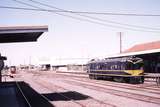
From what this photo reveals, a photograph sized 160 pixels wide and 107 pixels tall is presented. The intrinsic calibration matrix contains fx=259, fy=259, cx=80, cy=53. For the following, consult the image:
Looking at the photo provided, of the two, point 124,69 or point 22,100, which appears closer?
point 22,100

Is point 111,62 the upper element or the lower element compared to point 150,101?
upper

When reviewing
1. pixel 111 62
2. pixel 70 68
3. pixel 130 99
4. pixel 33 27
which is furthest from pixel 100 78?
pixel 70 68

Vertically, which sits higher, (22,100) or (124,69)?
(124,69)

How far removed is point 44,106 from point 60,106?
42.5 inches

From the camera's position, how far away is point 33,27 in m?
15.8

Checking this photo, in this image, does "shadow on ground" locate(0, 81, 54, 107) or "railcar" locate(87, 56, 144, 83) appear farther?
"railcar" locate(87, 56, 144, 83)

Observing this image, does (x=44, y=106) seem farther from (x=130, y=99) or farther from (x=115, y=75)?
(x=115, y=75)

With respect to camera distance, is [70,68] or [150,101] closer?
[150,101]

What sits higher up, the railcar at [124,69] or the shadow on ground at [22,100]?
the railcar at [124,69]

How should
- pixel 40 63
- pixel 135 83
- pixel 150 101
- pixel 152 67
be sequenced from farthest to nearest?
pixel 40 63
pixel 152 67
pixel 135 83
pixel 150 101

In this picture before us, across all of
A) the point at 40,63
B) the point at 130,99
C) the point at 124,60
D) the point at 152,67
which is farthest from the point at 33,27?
the point at 40,63

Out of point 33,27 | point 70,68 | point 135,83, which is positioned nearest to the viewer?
point 33,27

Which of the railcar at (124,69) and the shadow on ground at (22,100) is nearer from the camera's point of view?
the shadow on ground at (22,100)

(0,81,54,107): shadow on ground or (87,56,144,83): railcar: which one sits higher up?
(87,56,144,83): railcar
